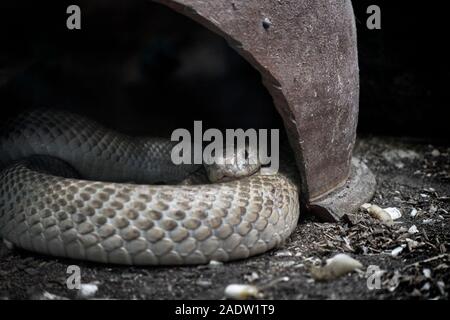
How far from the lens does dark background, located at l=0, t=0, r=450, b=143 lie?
545 cm

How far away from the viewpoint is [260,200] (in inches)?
141

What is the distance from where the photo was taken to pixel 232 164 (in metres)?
4.29

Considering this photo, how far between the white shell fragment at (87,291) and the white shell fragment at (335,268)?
125cm

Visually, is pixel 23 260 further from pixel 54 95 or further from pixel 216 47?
pixel 216 47

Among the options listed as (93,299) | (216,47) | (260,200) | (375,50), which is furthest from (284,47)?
(216,47)

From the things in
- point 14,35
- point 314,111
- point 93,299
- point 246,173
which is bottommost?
point 93,299

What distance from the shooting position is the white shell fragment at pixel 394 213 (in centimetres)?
424

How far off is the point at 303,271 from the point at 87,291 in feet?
4.13

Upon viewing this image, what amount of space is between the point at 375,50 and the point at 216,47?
2.47 meters

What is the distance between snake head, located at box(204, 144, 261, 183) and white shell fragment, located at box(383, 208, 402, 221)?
1.06m

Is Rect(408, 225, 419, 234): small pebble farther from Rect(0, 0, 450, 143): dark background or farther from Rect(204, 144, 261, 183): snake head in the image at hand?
Rect(0, 0, 450, 143): dark background

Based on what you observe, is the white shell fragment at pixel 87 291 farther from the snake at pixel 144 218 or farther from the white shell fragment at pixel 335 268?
the white shell fragment at pixel 335 268

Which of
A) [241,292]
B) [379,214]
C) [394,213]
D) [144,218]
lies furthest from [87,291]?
[394,213]

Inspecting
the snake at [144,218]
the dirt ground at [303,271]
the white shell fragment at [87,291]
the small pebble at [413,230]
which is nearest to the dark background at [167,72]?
the snake at [144,218]
